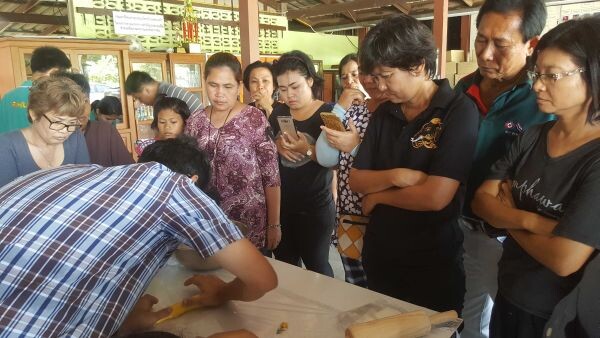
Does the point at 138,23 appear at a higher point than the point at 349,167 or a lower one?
higher

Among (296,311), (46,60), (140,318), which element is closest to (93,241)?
(140,318)

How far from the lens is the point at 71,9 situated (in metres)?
5.05

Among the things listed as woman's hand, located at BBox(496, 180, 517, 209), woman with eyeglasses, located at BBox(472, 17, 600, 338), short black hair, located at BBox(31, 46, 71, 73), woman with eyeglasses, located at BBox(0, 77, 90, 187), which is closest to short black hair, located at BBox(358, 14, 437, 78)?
woman with eyeglasses, located at BBox(472, 17, 600, 338)

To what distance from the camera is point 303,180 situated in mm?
1987

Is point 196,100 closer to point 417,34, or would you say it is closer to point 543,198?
point 417,34

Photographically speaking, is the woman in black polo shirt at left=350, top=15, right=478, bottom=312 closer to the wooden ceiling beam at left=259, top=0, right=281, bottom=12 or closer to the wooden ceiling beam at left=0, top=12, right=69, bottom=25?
the wooden ceiling beam at left=0, top=12, right=69, bottom=25

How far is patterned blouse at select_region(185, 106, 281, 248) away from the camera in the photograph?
1.82m

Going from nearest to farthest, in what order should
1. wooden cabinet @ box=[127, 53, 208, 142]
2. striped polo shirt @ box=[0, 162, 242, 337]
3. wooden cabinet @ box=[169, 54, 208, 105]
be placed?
striped polo shirt @ box=[0, 162, 242, 337], wooden cabinet @ box=[127, 53, 208, 142], wooden cabinet @ box=[169, 54, 208, 105]

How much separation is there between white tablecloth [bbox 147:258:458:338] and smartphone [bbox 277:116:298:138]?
2.80 feet

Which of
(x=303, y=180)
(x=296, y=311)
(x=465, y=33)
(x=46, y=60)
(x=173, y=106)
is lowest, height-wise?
(x=296, y=311)

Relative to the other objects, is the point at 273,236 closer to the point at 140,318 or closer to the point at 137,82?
the point at 140,318

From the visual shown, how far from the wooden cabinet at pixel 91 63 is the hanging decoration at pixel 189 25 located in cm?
124

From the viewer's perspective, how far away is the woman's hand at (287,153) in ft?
6.44

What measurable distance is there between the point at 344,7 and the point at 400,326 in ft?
20.6
